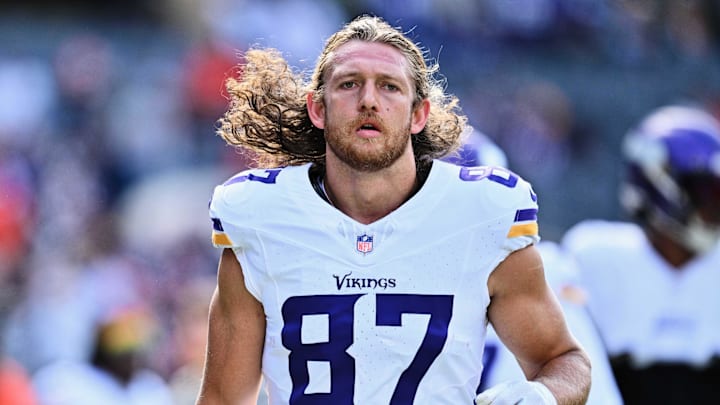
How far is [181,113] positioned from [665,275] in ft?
23.8

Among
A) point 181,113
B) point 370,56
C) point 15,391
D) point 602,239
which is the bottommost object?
point 15,391

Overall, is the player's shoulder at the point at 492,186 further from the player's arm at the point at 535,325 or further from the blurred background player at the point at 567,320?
the blurred background player at the point at 567,320

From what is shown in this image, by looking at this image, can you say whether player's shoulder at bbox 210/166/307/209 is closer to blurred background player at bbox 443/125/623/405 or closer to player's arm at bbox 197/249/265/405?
player's arm at bbox 197/249/265/405

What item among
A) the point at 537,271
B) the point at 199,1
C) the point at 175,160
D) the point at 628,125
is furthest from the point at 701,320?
the point at 199,1

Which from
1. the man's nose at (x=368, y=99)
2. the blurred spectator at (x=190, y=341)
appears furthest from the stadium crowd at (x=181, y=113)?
the man's nose at (x=368, y=99)

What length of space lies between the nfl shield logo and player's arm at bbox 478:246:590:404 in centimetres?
32

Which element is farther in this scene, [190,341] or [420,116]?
[190,341]

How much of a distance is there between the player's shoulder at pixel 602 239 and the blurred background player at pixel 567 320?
0.41 m

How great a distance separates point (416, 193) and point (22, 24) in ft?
33.0

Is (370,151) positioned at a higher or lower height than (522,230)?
higher

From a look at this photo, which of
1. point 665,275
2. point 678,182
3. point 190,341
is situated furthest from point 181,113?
point 665,275

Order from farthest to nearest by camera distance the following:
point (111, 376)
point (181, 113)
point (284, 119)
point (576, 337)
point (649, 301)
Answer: point (181, 113) → point (111, 376) → point (649, 301) → point (576, 337) → point (284, 119)

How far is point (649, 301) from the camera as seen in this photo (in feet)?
18.0

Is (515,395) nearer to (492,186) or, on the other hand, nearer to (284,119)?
(492,186)
